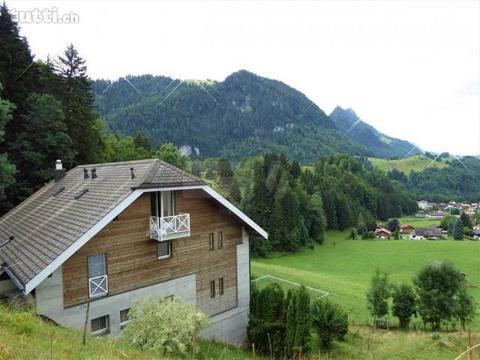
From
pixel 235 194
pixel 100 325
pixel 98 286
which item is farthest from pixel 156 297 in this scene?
pixel 235 194

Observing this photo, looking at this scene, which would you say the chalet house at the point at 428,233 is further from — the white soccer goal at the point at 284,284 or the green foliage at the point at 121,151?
the green foliage at the point at 121,151

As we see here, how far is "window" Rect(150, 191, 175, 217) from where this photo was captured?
53.4 ft

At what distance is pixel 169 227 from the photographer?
622 inches

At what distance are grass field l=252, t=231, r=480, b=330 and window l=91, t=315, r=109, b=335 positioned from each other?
828 inches

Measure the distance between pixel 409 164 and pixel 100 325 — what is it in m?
183

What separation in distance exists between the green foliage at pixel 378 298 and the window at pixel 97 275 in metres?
19.5

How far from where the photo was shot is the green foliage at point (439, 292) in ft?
86.4

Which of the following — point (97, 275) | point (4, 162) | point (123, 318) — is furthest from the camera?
point (4, 162)

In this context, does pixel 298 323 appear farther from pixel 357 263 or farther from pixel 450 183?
pixel 450 183

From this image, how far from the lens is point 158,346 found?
10.6 metres

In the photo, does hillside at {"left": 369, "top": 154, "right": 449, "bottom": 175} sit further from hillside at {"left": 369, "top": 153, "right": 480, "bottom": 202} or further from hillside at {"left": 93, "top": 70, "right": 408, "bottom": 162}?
hillside at {"left": 93, "top": 70, "right": 408, "bottom": 162}

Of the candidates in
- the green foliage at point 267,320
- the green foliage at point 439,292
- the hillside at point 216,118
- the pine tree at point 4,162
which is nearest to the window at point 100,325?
the green foliage at point 267,320

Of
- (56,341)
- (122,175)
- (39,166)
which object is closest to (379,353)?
(122,175)

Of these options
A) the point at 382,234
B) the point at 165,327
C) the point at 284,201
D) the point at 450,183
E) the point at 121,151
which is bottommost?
the point at 382,234
